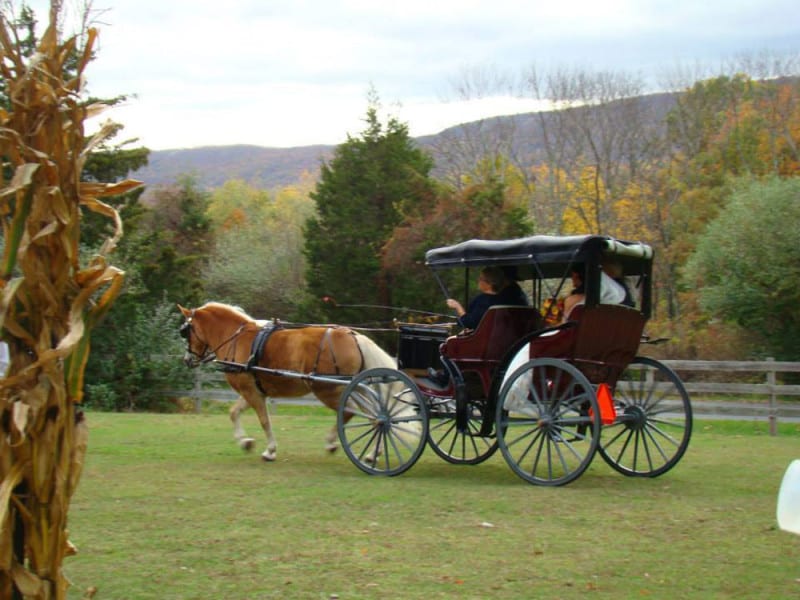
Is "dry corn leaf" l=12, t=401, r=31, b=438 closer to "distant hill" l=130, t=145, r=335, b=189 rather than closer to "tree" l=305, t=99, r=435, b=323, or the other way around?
"tree" l=305, t=99, r=435, b=323

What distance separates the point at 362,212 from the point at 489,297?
65.4ft

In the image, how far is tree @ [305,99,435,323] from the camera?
29453mm

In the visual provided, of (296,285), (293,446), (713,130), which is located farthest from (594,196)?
(293,446)

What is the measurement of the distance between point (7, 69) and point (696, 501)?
22.5 ft

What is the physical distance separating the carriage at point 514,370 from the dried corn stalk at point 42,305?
19.6 feet

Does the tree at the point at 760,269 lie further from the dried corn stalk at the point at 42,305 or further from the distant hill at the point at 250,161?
the distant hill at the point at 250,161

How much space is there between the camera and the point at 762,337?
27.9m

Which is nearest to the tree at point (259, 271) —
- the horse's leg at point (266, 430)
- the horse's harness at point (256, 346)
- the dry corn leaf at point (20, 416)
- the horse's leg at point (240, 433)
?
the horse's harness at point (256, 346)

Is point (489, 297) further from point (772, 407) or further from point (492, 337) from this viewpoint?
point (772, 407)

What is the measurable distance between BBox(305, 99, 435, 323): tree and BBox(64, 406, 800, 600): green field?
17.9m

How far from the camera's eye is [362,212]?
30.0m

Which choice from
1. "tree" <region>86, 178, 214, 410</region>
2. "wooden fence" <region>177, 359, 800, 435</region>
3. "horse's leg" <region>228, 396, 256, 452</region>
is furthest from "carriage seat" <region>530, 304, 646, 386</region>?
"tree" <region>86, 178, 214, 410</region>

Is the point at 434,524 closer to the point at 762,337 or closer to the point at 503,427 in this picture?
the point at 503,427

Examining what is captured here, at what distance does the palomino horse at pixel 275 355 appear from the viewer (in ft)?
38.7
